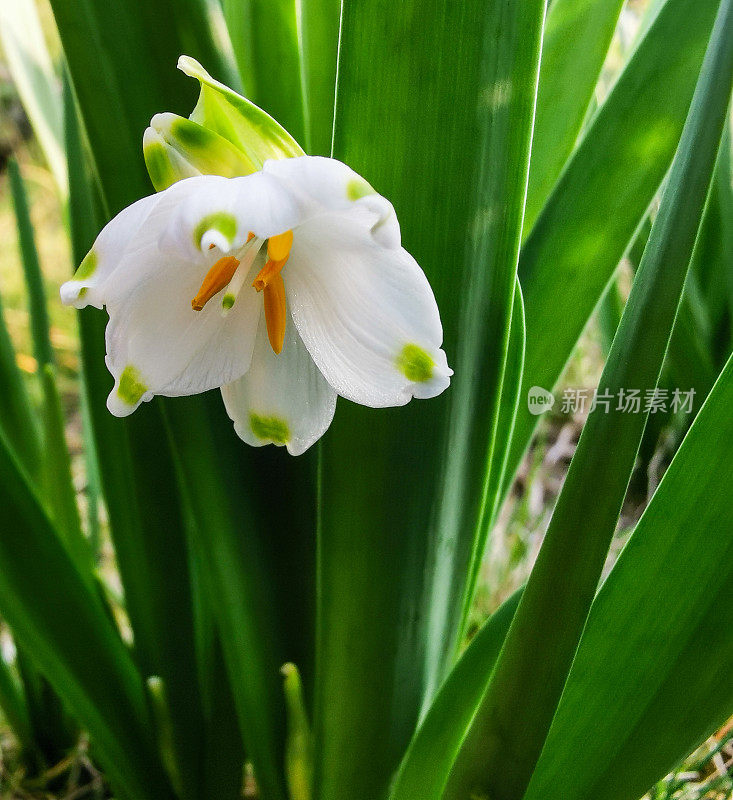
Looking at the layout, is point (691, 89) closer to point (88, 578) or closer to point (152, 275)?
point (152, 275)

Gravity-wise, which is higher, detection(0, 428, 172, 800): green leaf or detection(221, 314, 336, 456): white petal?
detection(221, 314, 336, 456): white petal

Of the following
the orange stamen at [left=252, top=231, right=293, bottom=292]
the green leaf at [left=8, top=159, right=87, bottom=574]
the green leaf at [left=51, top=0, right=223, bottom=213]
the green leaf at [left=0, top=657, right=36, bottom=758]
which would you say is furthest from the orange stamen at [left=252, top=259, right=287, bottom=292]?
the green leaf at [left=0, top=657, right=36, bottom=758]

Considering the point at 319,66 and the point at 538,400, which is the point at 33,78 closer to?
the point at 319,66

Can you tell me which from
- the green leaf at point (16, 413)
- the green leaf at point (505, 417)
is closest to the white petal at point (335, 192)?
the green leaf at point (505, 417)

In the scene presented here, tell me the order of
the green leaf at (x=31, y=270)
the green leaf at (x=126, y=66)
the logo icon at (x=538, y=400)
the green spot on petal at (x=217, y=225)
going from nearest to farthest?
the green spot on petal at (x=217, y=225) → the green leaf at (x=126, y=66) → the logo icon at (x=538, y=400) → the green leaf at (x=31, y=270)

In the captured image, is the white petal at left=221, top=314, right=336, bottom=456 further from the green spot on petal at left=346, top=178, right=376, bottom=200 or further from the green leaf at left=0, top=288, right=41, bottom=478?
the green leaf at left=0, top=288, right=41, bottom=478

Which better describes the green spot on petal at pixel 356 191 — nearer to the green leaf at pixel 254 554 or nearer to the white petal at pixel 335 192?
the white petal at pixel 335 192
